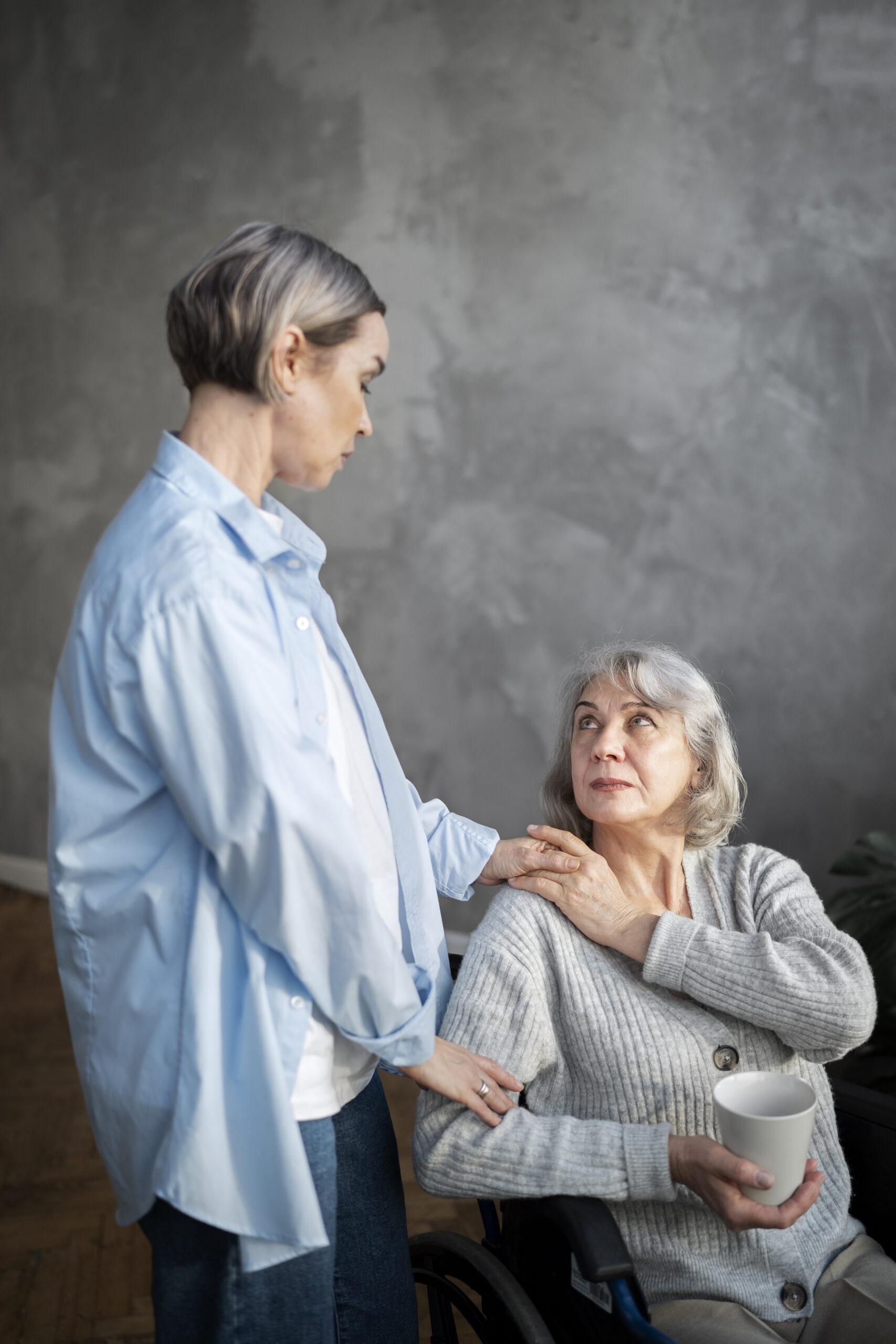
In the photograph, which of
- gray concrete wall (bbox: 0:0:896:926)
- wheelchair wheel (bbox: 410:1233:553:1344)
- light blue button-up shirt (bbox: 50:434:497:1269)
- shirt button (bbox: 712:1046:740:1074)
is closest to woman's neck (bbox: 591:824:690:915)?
shirt button (bbox: 712:1046:740:1074)

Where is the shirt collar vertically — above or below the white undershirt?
above

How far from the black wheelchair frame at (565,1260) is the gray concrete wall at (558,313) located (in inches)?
66.1

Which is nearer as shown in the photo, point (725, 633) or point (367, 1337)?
point (367, 1337)

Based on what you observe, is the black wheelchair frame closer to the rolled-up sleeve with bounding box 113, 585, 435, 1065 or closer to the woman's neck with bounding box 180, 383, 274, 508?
the rolled-up sleeve with bounding box 113, 585, 435, 1065

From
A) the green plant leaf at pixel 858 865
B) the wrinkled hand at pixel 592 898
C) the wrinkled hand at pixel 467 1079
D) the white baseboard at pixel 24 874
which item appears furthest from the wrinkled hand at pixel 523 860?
the white baseboard at pixel 24 874

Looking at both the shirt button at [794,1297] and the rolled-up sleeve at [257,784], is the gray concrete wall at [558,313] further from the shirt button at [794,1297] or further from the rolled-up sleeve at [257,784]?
the rolled-up sleeve at [257,784]

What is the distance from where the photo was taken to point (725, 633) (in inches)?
129

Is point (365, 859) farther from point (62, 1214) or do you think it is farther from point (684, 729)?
point (62, 1214)

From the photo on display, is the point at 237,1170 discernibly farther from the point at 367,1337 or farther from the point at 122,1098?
the point at 367,1337

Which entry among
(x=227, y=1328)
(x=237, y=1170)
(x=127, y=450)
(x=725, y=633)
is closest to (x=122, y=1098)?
(x=237, y=1170)

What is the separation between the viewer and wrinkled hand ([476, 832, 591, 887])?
5.13 feet

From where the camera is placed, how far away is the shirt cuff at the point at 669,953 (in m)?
1.46

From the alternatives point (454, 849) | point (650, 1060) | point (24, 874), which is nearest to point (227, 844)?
point (454, 849)

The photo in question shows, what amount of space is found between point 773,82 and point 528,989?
2827 millimetres
